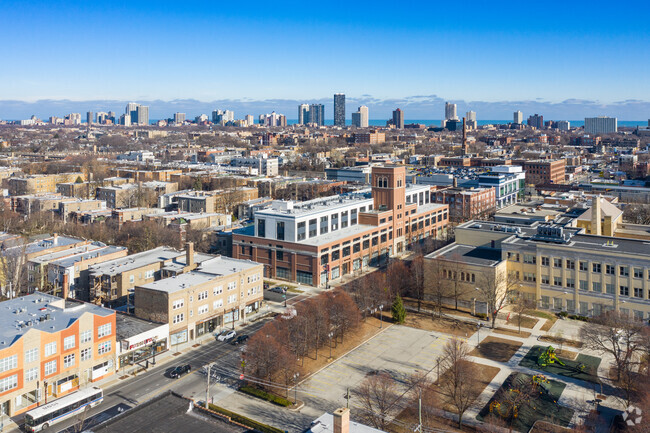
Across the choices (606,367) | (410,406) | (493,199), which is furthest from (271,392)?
(493,199)

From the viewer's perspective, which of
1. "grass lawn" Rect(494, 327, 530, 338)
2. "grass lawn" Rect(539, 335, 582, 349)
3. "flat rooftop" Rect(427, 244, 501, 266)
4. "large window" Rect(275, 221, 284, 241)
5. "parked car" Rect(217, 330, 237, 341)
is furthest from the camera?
"large window" Rect(275, 221, 284, 241)

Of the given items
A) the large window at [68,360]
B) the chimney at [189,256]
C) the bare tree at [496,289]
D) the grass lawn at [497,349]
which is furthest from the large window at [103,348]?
→ the bare tree at [496,289]

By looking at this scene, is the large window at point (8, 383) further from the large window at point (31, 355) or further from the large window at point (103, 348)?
the large window at point (103, 348)

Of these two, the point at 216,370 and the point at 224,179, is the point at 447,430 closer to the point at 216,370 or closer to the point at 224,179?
the point at 216,370

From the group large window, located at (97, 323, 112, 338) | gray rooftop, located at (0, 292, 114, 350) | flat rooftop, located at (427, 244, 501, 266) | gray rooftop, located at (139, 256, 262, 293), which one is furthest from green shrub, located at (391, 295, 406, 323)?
large window, located at (97, 323, 112, 338)

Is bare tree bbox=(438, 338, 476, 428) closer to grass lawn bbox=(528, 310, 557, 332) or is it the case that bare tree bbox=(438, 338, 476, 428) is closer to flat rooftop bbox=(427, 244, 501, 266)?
grass lawn bbox=(528, 310, 557, 332)

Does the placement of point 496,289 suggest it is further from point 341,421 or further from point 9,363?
point 9,363

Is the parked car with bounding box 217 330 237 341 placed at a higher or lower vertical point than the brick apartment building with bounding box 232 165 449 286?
lower

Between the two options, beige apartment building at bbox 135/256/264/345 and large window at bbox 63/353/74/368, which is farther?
beige apartment building at bbox 135/256/264/345
